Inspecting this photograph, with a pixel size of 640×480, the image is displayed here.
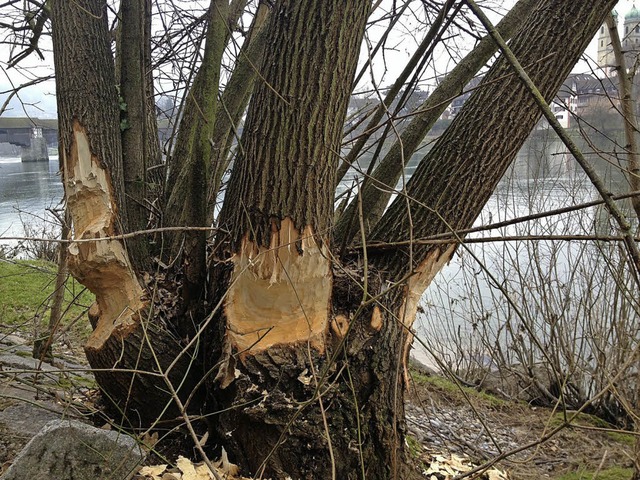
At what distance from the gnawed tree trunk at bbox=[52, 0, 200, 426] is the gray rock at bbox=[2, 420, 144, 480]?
0.62ft

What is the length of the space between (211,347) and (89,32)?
1488mm

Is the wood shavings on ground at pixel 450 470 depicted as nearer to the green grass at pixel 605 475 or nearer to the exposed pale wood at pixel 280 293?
the green grass at pixel 605 475

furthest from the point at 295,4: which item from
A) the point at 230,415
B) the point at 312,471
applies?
the point at 312,471

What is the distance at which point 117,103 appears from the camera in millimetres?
2395

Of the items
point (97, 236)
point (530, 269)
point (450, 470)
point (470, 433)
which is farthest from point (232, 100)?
point (530, 269)

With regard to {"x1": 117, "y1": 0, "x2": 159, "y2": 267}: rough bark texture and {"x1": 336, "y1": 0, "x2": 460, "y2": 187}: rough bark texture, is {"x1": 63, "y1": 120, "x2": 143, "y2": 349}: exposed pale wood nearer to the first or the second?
{"x1": 117, "y1": 0, "x2": 159, "y2": 267}: rough bark texture

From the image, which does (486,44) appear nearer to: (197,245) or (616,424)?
(197,245)

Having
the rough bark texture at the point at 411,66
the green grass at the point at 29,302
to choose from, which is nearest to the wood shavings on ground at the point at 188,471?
the rough bark texture at the point at 411,66

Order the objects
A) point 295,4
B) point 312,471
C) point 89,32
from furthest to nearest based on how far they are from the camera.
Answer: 1. point 89,32
2. point 312,471
3. point 295,4

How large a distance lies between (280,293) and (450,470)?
4.98ft

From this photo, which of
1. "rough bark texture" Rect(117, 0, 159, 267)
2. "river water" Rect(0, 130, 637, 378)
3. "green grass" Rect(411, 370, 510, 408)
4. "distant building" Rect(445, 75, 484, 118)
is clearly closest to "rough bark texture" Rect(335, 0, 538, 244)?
"distant building" Rect(445, 75, 484, 118)

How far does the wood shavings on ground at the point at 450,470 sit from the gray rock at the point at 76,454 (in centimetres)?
145

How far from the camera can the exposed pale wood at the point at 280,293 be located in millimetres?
1972

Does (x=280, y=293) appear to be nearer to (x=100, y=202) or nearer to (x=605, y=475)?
(x=100, y=202)
